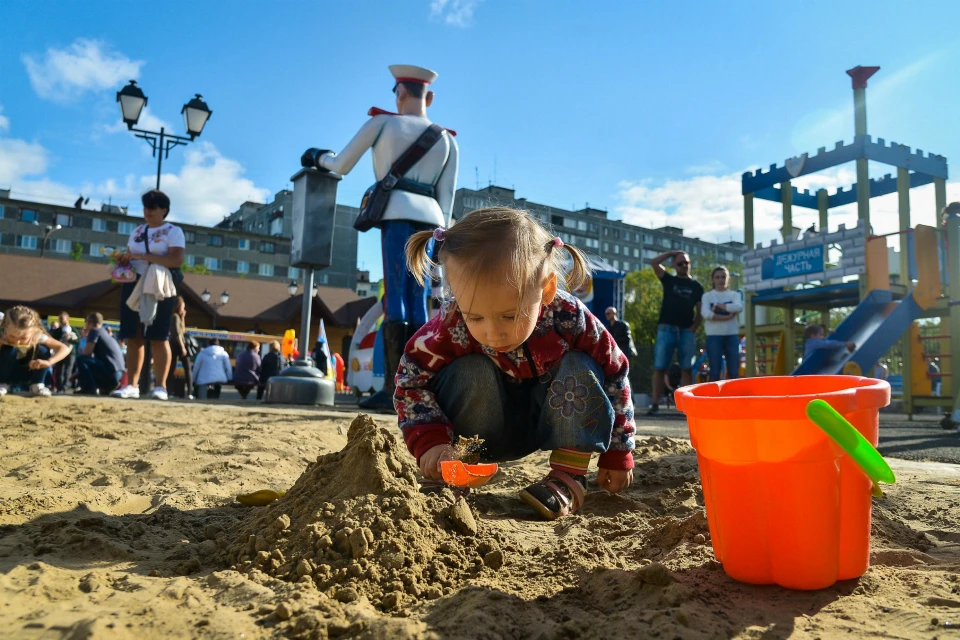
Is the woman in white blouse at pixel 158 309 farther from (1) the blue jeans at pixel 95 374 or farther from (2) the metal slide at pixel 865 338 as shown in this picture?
(2) the metal slide at pixel 865 338

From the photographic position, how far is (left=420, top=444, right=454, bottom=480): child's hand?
1.89 m

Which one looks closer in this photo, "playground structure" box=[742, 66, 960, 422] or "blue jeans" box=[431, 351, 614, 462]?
"blue jeans" box=[431, 351, 614, 462]

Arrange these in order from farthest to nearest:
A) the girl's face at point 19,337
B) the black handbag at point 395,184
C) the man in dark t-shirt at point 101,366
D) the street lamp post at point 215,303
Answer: the street lamp post at point 215,303, the man in dark t-shirt at point 101,366, the girl's face at point 19,337, the black handbag at point 395,184

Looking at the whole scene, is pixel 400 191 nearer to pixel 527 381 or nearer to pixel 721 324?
pixel 527 381

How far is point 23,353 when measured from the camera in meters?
5.52

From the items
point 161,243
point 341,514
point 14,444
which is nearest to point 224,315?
point 161,243

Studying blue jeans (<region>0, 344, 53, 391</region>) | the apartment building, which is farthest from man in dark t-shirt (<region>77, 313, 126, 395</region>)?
the apartment building

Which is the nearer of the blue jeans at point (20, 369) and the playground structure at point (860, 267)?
the blue jeans at point (20, 369)

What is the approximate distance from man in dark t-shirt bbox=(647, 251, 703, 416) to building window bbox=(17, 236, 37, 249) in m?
60.5

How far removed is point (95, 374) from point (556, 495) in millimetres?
6171

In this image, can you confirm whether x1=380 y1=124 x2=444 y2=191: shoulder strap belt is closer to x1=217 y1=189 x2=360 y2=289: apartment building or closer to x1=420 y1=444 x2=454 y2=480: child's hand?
x1=420 y1=444 x2=454 y2=480: child's hand

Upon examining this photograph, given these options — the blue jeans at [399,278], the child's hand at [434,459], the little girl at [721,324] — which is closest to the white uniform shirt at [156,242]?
the blue jeans at [399,278]

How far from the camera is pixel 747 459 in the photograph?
1202 millimetres

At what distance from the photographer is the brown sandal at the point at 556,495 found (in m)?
1.89
